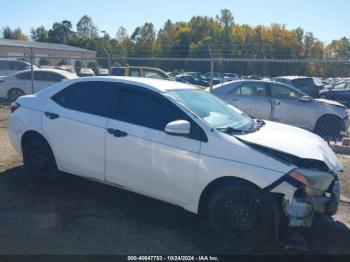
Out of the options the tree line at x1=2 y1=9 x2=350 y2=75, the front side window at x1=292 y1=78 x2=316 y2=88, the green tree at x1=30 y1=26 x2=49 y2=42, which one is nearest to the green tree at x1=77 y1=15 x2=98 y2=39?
the tree line at x1=2 y1=9 x2=350 y2=75

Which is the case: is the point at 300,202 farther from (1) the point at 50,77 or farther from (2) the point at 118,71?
(2) the point at 118,71

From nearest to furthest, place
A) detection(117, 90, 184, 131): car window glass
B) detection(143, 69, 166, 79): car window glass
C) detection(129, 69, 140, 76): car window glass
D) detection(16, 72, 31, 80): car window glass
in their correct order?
detection(117, 90, 184, 131): car window glass → detection(16, 72, 31, 80): car window glass → detection(143, 69, 166, 79): car window glass → detection(129, 69, 140, 76): car window glass

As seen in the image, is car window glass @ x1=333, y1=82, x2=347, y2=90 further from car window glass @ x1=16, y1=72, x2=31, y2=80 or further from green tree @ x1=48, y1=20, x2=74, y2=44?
green tree @ x1=48, y1=20, x2=74, y2=44

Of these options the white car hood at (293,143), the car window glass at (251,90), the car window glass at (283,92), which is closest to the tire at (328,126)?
the car window glass at (283,92)

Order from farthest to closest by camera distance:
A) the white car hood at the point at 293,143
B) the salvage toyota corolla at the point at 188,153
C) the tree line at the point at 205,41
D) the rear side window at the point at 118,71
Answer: the tree line at the point at 205,41 < the rear side window at the point at 118,71 < the white car hood at the point at 293,143 < the salvage toyota corolla at the point at 188,153

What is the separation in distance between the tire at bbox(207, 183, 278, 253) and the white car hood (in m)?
0.52

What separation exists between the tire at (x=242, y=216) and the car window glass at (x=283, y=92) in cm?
680

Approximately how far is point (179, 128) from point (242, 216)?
1.09 meters

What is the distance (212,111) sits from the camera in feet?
15.2

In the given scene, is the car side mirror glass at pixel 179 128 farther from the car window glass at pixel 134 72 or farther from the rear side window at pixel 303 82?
the rear side window at pixel 303 82

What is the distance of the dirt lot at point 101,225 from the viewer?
3846 mm

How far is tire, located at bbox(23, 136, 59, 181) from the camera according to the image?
527cm

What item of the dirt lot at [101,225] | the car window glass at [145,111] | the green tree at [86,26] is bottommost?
the dirt lot at [101,225]

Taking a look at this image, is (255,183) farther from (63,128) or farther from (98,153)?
(63,128)
